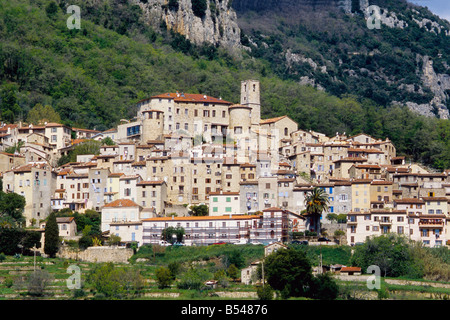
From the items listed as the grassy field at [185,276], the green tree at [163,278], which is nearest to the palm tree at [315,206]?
the grassy field at [185,276]

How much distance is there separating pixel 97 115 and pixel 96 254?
123ft

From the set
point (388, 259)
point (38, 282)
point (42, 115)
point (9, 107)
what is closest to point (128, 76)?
point (9, 107)

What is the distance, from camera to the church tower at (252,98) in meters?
Result: 92.5

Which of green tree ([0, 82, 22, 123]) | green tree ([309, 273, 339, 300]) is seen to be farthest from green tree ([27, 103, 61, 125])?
green tree ([309, 273, 339, 300])

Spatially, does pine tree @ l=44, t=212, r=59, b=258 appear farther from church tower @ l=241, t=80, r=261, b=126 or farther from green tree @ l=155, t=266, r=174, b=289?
church tower @ l=241, t=80, r=261, b=126

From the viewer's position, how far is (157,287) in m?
58.9

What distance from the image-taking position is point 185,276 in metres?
59.9

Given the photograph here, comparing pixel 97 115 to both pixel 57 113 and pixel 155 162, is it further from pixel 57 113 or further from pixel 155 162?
pixel 155 162

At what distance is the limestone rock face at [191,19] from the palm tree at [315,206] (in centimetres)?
6495

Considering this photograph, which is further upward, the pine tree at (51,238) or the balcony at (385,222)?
the balcony at (385,222)

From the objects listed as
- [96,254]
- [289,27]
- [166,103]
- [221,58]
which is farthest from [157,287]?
[289,27]

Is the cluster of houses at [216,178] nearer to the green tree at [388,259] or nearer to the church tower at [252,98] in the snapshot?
the church tower at [252,98]

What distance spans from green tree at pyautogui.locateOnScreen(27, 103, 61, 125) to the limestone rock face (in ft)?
135

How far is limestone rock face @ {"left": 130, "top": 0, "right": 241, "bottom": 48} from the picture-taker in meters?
132
